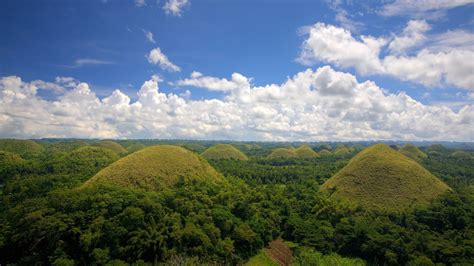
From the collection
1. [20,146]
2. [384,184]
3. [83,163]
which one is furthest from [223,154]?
[20,146]

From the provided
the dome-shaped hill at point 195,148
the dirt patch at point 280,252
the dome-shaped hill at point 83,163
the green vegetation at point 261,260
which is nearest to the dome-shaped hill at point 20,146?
the dome-shaped hill at point 83,163

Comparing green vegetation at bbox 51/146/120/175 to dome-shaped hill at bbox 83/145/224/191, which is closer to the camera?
dome-shaped hill at bbox 83/145/224/191

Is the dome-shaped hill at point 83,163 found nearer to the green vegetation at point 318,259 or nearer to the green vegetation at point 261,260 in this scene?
the green vegetation at point 261,260

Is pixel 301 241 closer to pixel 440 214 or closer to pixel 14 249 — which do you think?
pixel 440 214

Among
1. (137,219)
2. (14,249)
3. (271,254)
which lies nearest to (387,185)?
(271,254)

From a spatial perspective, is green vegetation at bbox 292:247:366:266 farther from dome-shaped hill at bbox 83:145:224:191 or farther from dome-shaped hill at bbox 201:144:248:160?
dome-shaped hill at bbox 201:144:248:160

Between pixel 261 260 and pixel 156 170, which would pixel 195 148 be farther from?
pixel 261 260

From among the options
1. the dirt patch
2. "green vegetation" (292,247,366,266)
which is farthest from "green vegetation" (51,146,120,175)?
"green vegetation" (292,247,366,266)
